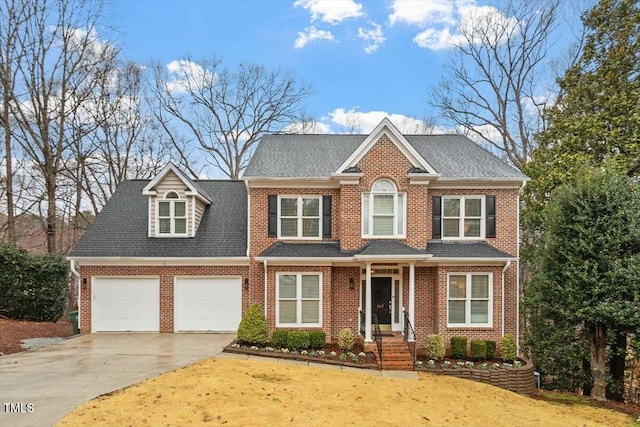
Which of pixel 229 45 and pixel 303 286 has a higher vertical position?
pixel 229 45

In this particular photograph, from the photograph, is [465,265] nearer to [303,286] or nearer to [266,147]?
[303,286]

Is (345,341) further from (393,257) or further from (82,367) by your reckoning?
(82,367)

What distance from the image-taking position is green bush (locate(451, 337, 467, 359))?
38.0 feet

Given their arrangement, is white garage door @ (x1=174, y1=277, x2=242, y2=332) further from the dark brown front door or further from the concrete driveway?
the dark brown front door

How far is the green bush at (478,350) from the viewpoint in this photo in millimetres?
11445

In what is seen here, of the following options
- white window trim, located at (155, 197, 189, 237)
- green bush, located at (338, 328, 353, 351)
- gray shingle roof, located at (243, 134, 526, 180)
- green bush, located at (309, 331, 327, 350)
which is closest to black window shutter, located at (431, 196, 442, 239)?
gray shingle roof, located at (243, 134, 526, 180)

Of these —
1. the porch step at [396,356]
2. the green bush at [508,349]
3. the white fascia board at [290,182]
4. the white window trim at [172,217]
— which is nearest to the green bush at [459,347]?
the green bush at [508,349]

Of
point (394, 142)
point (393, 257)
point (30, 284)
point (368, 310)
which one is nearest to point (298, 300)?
point (368, 310)

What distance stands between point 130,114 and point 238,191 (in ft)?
43.3

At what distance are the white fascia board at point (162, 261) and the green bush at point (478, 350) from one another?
8.30 meters

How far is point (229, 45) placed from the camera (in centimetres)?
2125

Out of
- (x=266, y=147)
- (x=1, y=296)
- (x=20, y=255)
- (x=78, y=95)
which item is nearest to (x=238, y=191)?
(x=266, y=147)

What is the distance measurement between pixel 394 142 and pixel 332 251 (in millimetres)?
4424

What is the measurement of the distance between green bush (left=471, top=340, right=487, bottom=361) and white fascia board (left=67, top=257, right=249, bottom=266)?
8.30 m
